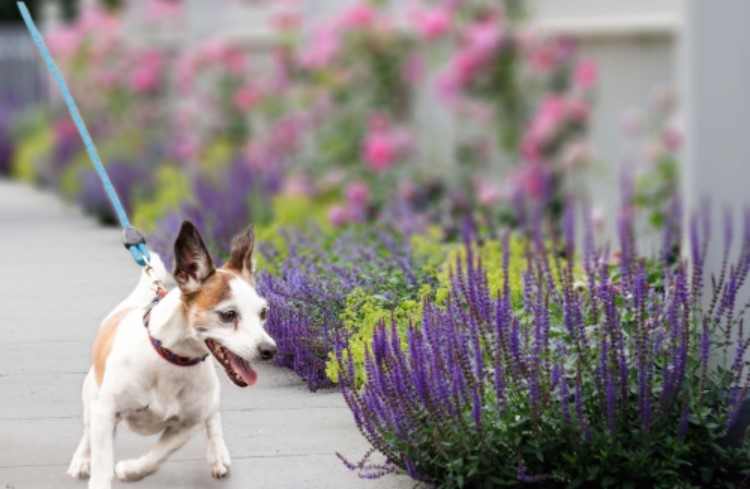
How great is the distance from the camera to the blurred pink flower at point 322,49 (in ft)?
38.1

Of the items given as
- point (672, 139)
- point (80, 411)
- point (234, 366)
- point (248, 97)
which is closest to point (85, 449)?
point (80, 411)

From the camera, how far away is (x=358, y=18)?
1138 centimetres

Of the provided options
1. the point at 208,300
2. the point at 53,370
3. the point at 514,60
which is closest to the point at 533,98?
the point at 514,60

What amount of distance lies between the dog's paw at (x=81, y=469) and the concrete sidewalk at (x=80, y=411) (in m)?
0.03

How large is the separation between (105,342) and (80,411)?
0.57m

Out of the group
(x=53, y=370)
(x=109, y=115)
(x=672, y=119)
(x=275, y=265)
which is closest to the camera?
(x=53, y=370)

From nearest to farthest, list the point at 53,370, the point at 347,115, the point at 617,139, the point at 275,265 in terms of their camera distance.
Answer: the point at 53,370
the point at 275,265
the point at 617,139
the point at 347,115

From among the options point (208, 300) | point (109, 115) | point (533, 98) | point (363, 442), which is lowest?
point (109, 115)

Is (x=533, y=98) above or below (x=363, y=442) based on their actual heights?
below

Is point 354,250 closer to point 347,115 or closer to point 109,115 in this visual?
point 347,115

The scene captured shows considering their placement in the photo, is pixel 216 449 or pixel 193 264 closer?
pixel 193 264

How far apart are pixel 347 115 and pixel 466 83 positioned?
4.39 ft

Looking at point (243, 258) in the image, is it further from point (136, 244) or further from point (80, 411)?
point (80, 411)

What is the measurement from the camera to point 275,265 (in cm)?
645
